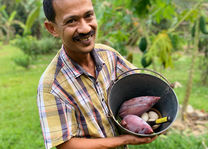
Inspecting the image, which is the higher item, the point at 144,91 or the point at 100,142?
the point at 144,91

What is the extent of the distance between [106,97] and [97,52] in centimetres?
29

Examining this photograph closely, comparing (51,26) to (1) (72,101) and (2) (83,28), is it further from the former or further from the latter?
(1) (72,101)

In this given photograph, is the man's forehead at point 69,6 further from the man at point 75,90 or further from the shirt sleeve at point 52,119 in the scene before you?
the shirt sleeve at point 52,119

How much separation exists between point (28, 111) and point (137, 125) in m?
3.43

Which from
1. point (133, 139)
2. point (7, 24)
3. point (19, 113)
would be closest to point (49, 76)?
point (133, 139)

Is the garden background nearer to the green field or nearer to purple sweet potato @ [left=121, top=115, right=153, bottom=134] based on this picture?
the green field

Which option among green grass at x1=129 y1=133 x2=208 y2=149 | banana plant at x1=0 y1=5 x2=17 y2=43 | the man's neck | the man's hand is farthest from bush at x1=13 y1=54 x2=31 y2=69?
banana plant at x1=0 y1=5 x2=17 y2=43

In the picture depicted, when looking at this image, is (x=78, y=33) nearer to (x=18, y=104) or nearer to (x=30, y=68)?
(x=18, y=104)

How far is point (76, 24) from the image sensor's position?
40.9 inches

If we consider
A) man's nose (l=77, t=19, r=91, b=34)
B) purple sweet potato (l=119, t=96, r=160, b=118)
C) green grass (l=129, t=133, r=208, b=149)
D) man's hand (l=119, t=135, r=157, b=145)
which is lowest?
green grass (l=129, t=133, r=208, b=149)

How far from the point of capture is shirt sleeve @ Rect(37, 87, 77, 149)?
3.26ft

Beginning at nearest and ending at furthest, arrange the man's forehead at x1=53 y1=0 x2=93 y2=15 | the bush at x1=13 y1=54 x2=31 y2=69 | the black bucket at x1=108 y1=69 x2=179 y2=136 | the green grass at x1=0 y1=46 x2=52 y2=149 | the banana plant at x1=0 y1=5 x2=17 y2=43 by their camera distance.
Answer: the man's forehead at x1=53 y1=0 x2=93 y2=15 → the black bucket at x1=108 y1=69 x2=179 y2=136 → the green grass at x1=0 y1=46 x2=52 y2=149 → the bush at x1=13 y1=54 x2=31 y2=69 → the banana plant at x1=0 y1=5 x2=17 y2=43

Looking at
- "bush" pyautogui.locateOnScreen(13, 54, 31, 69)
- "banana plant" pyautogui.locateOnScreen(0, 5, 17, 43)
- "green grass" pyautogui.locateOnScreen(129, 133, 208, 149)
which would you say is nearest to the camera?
"green grass" pyautogui.locateOnScreen(129, 133, 208, 149)

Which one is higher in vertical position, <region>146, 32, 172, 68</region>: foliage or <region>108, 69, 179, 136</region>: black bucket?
<region>146, 32, 172, 68</region>: foliage
